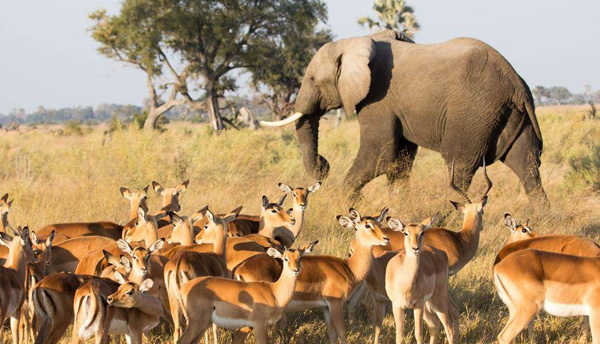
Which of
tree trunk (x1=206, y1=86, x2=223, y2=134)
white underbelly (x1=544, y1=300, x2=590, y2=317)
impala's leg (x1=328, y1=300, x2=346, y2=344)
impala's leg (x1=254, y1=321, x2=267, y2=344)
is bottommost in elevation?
tree trunk (x1=206, y1=86, x2=223, y2=134)

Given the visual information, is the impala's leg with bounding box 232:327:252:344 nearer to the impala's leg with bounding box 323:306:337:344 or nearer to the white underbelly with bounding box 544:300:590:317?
the impala's leg with bounding box 323:306:337:344

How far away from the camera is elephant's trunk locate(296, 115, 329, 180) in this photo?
1380 cm

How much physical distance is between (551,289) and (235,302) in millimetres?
2377

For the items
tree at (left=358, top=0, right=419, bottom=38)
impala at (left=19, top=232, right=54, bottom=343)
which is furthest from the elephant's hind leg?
tree at (left=358, top=0, right=419, bottom=38)

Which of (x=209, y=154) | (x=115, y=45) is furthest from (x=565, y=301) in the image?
(x=115, y=45)

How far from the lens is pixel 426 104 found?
12.7 meters

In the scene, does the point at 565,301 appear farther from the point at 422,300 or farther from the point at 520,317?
the point at 422,300

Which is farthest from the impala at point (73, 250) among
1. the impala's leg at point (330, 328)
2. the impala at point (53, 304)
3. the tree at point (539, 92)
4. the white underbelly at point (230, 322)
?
the tree at point (539, 92)

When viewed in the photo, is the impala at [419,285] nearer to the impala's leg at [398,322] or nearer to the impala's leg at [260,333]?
the impala's leg at [398,322]

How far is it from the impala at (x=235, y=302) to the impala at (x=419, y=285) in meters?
0.88

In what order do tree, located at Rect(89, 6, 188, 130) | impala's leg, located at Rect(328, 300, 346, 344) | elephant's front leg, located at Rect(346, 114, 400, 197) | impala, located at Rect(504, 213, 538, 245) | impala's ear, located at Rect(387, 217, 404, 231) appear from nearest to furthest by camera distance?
impala's leg, located at Rect(328, 300, 346, 344) < impala's ear, located at Rect(387, 217, 404, 231) < impala, located at Rect(504, 213, 538, 245) < elephant's front leg, located at Rect(346, 114, 400, 197) < tree, located at Rect(89, 6, 188, 130)

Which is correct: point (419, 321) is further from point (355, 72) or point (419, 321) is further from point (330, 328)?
point (355, 72)

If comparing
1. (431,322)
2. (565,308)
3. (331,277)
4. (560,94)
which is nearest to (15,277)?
(331,277)

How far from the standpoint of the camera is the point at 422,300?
6.86 meters
